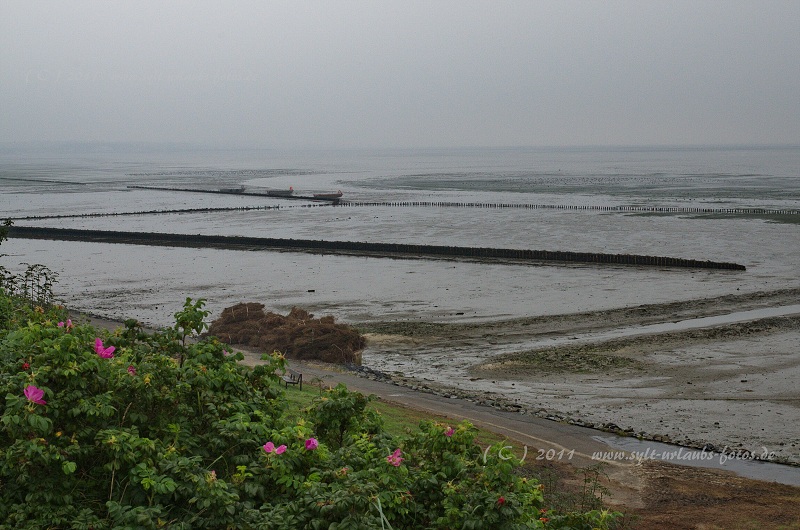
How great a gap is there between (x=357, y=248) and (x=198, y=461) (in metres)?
53.4

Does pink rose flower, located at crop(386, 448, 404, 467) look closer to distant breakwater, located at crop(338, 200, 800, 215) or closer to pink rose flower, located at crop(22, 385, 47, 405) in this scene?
pink rose flower, located at crop(22, 385, 47, 405)

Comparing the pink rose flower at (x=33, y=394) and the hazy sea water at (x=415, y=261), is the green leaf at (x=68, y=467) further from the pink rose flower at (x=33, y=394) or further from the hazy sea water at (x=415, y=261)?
the hazy sea water at (x=415, y=261)

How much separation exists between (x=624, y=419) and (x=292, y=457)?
49.8 ft

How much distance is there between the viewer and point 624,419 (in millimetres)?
21375

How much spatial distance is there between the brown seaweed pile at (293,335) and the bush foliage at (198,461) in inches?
759

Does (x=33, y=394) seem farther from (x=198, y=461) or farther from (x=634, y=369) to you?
(x=634, y=369)

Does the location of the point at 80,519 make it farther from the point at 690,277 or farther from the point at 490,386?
the point at 690,277

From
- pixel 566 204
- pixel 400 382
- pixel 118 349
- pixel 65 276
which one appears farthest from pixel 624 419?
pixel 566 204

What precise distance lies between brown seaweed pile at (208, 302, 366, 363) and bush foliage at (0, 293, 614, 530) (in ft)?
63.2

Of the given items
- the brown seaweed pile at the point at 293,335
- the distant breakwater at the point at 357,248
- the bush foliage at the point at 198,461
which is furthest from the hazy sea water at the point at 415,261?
the bush foliage at the point at 198,461

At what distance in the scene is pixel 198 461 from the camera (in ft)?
26.1

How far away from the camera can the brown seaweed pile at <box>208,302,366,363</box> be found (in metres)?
28.6

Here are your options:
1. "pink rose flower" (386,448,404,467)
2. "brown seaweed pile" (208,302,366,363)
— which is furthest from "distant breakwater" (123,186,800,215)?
"pink rose flower" (386,448,404,467)

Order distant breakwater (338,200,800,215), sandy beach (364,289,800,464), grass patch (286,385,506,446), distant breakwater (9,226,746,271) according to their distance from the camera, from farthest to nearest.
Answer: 1. distant breakwater (338,200,800,215)
2. distant breakwater (9,226,746,271)
3. sandy beach (364,289,800,464)
4. grass patch (286,385,506,446)
